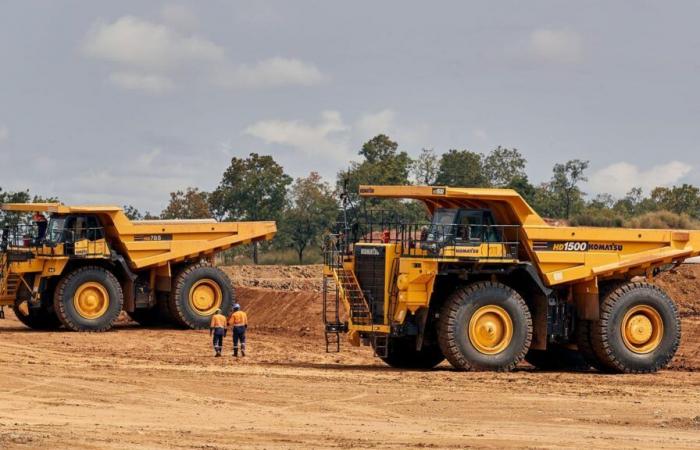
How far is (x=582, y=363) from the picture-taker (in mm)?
28156

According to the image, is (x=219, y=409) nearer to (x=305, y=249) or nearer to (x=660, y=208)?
(x=305, y=249)

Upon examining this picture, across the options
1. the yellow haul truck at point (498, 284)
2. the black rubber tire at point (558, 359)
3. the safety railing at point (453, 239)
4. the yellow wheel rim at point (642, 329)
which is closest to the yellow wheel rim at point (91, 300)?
the yellow haul truck at point (498, 284)

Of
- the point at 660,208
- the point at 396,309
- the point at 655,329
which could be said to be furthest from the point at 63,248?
the point at 660,208

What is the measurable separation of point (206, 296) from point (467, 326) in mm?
14151

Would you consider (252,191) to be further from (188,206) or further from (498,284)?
(498,284)

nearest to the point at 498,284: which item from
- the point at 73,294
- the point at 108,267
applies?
the point at 73,294

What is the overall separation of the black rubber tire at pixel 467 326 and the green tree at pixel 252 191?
39.7m

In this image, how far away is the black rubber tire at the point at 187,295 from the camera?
37.8m

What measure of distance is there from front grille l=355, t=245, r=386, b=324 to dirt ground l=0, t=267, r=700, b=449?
123 centimetres

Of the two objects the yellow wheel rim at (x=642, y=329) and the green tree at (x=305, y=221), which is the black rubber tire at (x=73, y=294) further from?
the green tree at (x=305, y=221)

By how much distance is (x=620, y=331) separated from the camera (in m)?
26.4

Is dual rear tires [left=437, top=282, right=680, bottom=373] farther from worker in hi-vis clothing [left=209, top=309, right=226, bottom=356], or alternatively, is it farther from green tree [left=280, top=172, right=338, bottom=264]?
green tree [left=280, top=172, right=338, bottom=264]

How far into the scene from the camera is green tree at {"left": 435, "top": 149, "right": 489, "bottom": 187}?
67688 millimetres

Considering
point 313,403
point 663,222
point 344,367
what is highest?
point 663,222
